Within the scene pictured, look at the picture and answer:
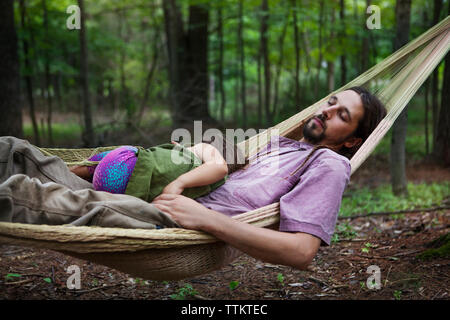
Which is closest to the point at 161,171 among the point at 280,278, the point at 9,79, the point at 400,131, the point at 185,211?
the point at 185,211

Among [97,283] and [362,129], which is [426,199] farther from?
[97,283]

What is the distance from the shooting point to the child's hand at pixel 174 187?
1569mm

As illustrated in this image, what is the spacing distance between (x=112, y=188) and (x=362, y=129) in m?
1.15

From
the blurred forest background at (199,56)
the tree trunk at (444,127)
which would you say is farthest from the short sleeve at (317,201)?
the tree trunk at (444,127)

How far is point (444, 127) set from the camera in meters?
3.80

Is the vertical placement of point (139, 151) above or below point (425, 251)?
above

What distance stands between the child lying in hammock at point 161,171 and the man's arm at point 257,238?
164mm

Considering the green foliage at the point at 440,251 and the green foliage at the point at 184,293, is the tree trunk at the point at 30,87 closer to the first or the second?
the green foliage at the point at 184,293

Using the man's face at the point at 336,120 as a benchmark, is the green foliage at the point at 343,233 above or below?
below

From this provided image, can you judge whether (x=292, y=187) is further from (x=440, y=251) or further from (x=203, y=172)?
(x=440, y=251)

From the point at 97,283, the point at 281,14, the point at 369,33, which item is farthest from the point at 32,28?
the point at 97,283

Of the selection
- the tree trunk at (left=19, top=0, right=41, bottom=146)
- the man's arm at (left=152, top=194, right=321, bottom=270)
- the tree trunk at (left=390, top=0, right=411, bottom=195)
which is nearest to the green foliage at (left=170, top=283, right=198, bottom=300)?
the man's arm at (left=152, top=194, right=321, bottom=270)

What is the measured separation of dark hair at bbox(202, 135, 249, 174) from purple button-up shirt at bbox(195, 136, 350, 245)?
0.15ft

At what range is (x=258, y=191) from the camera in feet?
5.60
